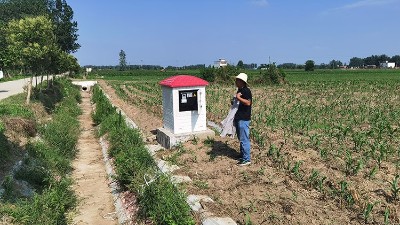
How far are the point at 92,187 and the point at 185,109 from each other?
306 cm

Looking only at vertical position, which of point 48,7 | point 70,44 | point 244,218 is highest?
point 48,7

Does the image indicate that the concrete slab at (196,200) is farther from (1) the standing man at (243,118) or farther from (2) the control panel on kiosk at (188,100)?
(2) the control panel on kiosk at (188,100)

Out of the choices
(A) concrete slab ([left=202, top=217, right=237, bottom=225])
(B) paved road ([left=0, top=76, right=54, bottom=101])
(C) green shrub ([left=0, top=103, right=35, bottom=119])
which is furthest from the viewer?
(B) paved road ([left=0, top=76, right=54, bottom=101])

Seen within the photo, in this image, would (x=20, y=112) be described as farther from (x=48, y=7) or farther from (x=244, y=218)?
(x=48, y=7)

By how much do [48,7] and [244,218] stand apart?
61273 mm

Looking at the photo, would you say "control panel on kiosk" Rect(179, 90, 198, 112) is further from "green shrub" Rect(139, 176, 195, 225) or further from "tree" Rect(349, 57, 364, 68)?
"tree" Rect(349, 57, 364, 68)

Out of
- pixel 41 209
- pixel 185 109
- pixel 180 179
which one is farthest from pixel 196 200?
pixel 185 109

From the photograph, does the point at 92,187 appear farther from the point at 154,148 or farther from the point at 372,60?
the point at 372,60

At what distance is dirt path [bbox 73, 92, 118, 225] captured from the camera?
21.4ft

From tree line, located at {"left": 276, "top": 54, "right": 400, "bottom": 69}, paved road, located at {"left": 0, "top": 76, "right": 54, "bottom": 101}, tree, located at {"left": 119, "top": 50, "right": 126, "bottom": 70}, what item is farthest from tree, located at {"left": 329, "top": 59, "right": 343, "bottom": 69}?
paved road, located at {"left": 0, "top": 76, "right": 54, "bottom": 101}

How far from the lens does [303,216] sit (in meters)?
4.99

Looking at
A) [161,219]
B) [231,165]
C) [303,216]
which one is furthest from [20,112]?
[303,216]

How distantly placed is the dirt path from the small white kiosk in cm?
194

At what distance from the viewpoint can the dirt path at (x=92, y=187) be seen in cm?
653
